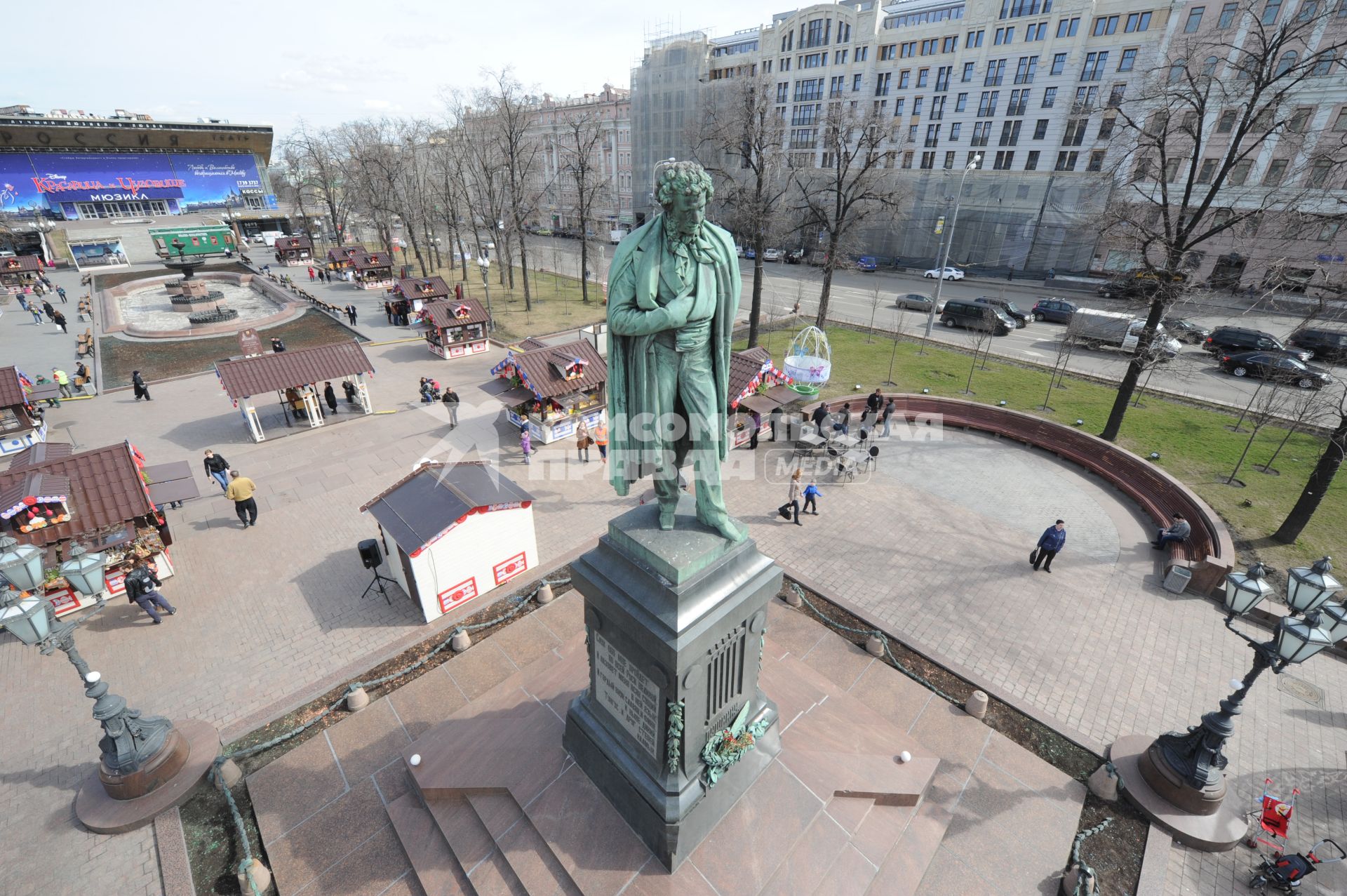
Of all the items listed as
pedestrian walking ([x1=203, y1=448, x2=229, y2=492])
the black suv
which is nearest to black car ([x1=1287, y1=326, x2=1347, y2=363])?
the black suv

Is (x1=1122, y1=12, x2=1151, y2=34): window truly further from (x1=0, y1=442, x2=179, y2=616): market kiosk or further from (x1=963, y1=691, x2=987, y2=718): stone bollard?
(x1=0, y1=442, x2=179, y2=616): market kiosk

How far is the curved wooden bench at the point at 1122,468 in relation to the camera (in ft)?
40.5

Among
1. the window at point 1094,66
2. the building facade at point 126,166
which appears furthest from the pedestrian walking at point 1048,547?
the building facade at point 126,166

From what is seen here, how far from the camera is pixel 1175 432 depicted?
19.0 m

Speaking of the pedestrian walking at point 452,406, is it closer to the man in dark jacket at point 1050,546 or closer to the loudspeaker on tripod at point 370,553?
the loudspeaker on tripod at point 370,553

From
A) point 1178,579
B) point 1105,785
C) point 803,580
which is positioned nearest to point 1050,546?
point 1178,579

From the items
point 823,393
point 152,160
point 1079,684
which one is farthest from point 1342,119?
point 152,160

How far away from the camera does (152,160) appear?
63375 millimetres

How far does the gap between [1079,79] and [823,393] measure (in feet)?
132

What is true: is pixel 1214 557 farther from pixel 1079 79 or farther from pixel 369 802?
pixel 1079 79

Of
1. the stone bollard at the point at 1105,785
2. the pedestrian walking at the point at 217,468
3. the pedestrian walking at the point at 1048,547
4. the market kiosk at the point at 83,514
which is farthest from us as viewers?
the pedestrian walking at the point at 217,468

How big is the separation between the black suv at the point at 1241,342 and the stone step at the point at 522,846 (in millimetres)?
34649

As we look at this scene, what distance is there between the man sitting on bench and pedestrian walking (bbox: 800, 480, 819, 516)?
313 inches

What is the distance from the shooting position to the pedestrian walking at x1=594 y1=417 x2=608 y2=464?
1767 centimetres
